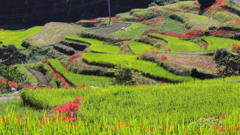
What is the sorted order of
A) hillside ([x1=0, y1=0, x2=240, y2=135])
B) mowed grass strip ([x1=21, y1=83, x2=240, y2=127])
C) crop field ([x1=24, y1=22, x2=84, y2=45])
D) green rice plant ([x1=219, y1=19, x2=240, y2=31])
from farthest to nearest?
crop field ([x1=24, y1=22, x2=84, y2=45]) → green rice plant ([x1=219, y1=19, x2=240, y2=31]) → mowed grass strip ([x1=21, y1=83, x2=240, y2=127]) → hillside ([x1=0, y1=0, x2=240, y2=135])

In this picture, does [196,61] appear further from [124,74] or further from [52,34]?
[52,34]

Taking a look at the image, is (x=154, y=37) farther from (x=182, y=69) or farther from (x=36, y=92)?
(x=36, y=92)

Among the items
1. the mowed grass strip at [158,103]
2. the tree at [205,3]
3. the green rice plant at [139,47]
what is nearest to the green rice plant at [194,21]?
the tree at [205,3]

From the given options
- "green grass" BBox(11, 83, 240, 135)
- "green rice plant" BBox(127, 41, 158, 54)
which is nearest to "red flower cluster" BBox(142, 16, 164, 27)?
"green rice plant" BBox(127, 41, 158, 54)

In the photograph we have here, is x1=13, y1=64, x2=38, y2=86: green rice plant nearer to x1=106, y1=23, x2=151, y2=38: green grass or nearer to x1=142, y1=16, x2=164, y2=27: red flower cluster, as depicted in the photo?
x1=106, y1=23, x2=151, y2=38: green grass

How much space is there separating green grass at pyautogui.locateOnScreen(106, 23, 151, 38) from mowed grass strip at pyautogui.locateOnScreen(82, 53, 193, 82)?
Result: 22984 millimetres

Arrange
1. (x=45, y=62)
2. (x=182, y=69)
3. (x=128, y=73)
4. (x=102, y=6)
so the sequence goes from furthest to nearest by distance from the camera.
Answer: (x=102, y=6) < (x=45, y=62) < (x=182, y=69) < (x=128, y=73)

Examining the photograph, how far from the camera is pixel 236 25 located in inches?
1884

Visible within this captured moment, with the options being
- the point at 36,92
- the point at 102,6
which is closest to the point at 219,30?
the point at 36,92

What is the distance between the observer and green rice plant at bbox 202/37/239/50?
40994 millimetres

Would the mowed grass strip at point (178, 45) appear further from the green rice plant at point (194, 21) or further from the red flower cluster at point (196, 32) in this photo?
the green rice plant at point (194, 21)

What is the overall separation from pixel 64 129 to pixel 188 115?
206 inches

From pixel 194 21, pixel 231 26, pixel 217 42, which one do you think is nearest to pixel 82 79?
pixel 217 42

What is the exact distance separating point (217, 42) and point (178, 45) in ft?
22.1
